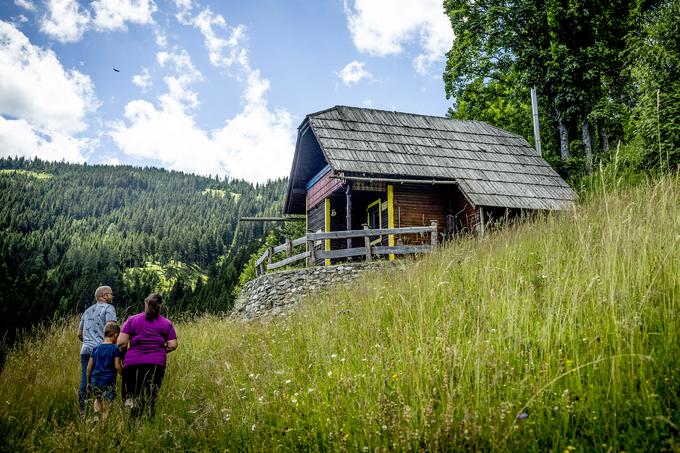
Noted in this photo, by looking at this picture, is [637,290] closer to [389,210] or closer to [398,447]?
[398,447]

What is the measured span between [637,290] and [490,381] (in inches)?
53.4

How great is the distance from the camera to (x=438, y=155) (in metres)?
16.7

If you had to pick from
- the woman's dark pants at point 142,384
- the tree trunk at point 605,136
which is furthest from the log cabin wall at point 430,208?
the woman's dark pants at point 142,384

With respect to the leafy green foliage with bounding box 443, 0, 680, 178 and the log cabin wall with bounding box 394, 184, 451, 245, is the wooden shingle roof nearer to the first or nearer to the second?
the log cabin wall with bounding box 394, 184, 451, 245

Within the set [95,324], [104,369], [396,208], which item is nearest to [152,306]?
[104,369]

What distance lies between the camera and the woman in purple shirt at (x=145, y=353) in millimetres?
5500

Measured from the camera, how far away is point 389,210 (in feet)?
51.6

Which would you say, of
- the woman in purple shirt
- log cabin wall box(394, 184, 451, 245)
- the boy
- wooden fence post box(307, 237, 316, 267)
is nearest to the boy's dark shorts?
the boy

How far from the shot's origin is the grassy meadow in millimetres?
2619

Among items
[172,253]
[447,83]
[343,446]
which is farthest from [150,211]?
[343,446]

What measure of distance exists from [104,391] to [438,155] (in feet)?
44.9

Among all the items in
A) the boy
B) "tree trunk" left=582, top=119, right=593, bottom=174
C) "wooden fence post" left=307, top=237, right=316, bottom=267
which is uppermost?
"tree trunk" left=582, top=119, right=593, bottom=174

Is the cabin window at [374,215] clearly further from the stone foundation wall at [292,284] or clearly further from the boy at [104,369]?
the boy at [104,369]

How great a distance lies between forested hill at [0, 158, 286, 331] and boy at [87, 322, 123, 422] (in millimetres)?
36125
